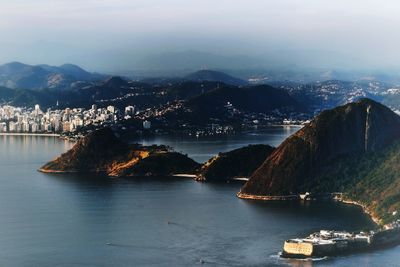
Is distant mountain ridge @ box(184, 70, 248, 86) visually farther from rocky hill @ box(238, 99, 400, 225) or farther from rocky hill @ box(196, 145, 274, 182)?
rocky hill @ box(238, 99, 400, 225)

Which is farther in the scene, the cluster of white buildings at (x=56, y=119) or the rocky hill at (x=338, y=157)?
the cluster of white buildings at (x=56, y=119)

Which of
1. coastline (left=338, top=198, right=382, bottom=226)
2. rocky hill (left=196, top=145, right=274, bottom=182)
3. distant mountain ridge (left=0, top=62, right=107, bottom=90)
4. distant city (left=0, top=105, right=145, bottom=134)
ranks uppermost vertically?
distant mountain ridge (left=0, top=62, right=107, bottom=90)

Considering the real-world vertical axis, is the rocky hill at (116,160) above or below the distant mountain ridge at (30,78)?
below

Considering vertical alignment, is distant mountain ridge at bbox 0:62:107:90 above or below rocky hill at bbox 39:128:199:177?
above

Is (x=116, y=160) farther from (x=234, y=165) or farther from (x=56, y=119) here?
(x=56, y=119)

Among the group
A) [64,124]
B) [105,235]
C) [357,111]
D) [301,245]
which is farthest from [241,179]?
[64,124]

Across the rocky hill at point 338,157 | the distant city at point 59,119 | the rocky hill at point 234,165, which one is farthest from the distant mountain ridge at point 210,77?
the rocky hill at point 338,157

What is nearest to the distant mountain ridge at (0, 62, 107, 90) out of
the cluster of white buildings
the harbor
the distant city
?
the cluster of white buildings

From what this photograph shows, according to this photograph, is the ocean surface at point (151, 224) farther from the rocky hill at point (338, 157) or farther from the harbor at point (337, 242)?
the rocky hill at point (338, 157)
